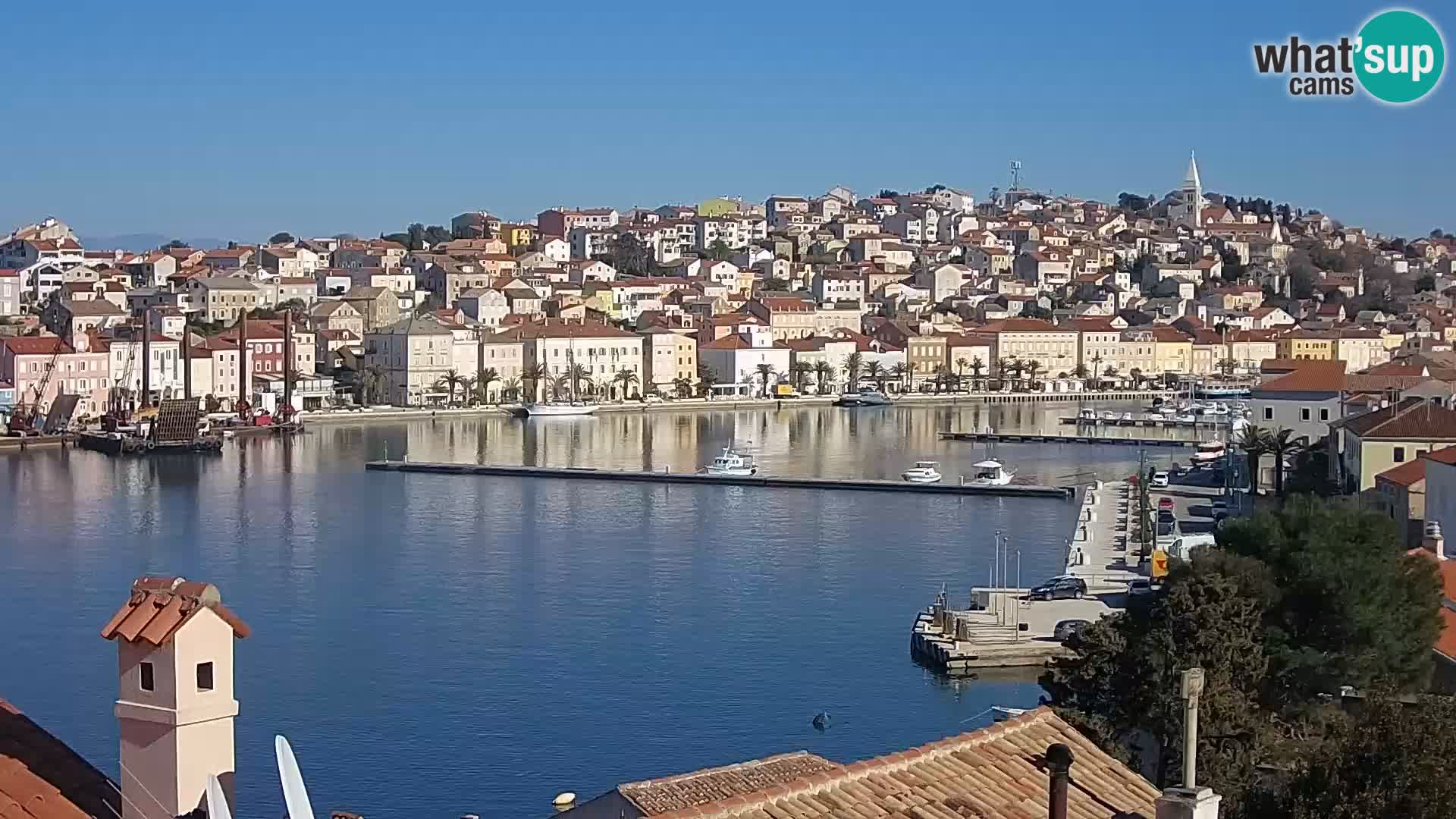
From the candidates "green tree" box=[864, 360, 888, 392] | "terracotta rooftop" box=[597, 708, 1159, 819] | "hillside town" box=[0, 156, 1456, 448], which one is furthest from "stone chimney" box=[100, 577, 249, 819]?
"green tree" box=[864, 360, 888, 392]

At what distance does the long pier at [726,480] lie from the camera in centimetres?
1611

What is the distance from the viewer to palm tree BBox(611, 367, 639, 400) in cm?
2898

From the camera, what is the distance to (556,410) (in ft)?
87.2

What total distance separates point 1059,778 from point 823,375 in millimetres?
29022

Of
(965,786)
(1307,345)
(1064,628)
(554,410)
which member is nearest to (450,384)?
(554,410)

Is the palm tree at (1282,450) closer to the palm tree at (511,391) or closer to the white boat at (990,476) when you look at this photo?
the white boat at (990,476)

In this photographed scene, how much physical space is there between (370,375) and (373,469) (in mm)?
9189

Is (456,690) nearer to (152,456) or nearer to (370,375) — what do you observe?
(152,456)

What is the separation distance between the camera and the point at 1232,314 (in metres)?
37.7

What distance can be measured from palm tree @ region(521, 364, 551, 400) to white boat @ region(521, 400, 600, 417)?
0.92 m

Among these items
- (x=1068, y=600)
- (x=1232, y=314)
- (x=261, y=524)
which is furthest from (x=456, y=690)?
(x=1232, y=314)

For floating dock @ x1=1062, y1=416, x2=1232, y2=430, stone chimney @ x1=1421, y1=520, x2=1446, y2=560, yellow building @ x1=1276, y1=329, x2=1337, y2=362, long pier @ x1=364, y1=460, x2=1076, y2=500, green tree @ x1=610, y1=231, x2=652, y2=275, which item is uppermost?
green tree @ x1=610, y1=231, x2=652, y2=275

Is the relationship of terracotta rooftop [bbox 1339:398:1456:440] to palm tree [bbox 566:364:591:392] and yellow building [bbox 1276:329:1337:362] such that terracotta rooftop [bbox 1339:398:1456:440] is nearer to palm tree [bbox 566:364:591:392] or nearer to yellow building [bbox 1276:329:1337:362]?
palm tree [bbox 566:364:591:392]

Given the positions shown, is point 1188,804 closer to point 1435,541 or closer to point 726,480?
point 1435,541
